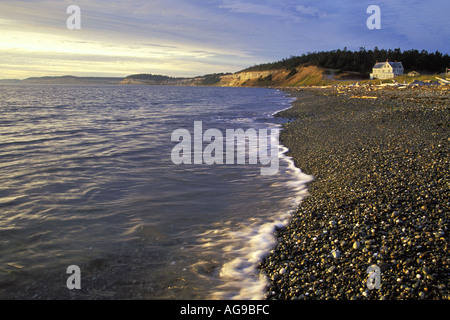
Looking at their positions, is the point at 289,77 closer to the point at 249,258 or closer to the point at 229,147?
the point at 229,147

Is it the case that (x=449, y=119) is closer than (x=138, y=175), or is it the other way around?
(x=138, y=175)

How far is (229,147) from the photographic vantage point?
16.1 metres

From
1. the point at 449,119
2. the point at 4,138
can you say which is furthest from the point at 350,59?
the point at 4,138

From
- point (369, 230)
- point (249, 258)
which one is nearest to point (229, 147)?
point (249, 258)

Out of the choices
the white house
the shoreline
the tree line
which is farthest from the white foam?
the tree line

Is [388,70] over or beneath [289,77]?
beneath

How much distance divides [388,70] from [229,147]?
97257mm

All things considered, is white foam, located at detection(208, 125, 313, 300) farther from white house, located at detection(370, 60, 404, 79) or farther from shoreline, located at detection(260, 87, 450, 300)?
white house, located at detection(370, 60, 404, 79)

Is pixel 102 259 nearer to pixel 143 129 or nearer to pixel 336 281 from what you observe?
pixel 336 281

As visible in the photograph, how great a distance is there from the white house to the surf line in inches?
3505

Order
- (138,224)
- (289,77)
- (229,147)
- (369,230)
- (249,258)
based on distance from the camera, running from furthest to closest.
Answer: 1. (289,77)
2. (229,147)
3. (138,224)
4. (249,258)
5. (369,230)

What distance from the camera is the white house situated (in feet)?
304

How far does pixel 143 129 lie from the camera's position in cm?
2288
